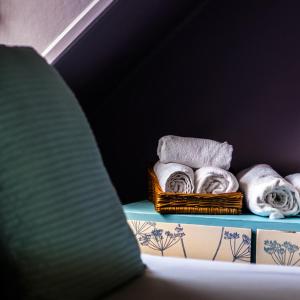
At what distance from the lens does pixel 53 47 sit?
121 cm

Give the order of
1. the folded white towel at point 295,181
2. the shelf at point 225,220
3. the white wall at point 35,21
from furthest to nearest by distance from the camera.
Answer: the folded white towel at point 295,181 → the shelf at point 225,220 → the white wall at point 35,21

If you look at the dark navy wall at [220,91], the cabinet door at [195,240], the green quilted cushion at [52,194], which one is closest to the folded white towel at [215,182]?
the cabinet door at [195,240]

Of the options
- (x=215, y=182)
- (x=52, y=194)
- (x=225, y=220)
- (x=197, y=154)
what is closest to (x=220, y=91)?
(x=197, y=154)

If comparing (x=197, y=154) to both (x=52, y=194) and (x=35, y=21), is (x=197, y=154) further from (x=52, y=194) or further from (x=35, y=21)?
(x=52, y=194)

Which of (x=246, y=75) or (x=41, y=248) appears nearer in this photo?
(x=41, y=248)

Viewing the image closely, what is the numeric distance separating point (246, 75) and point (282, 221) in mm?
635

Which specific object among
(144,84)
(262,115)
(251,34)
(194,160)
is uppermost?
(251,34)

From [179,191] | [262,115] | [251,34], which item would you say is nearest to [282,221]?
[179,191]

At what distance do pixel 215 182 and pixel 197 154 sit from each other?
0.13 m

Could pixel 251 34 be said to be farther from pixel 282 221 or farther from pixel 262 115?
pixel 282 221

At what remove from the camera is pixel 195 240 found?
4.59 feet

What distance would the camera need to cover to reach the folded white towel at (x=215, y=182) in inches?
56.6

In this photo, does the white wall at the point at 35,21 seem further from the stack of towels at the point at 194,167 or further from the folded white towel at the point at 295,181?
the folded white towel at the point at 295,181

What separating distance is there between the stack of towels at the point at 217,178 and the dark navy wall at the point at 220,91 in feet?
0.68
